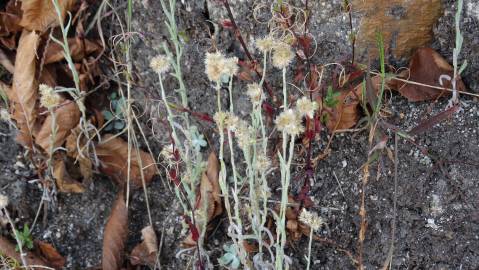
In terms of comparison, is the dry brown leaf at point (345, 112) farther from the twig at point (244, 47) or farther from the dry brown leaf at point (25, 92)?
the dry brown leaf at point (25, 92)

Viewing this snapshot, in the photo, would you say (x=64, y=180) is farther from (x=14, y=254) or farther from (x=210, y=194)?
(x=210, y=194)

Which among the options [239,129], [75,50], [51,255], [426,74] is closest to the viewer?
[239,129]

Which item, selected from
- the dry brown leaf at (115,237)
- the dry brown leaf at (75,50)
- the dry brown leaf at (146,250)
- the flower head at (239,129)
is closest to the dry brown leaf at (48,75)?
the dry brown leaf at (75,50)

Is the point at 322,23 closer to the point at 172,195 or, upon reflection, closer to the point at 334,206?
the point at 334,206

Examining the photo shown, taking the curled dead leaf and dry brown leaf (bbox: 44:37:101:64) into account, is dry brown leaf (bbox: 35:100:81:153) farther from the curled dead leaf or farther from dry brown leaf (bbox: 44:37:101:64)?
the curled dead leaf

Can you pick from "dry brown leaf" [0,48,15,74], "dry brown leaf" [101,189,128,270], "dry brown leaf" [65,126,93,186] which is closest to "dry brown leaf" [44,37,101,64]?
"dry brown leaf" [0,48,15,74]

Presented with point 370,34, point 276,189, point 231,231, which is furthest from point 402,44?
point 231,231

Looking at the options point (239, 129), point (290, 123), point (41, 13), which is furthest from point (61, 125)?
point (290, 123)
